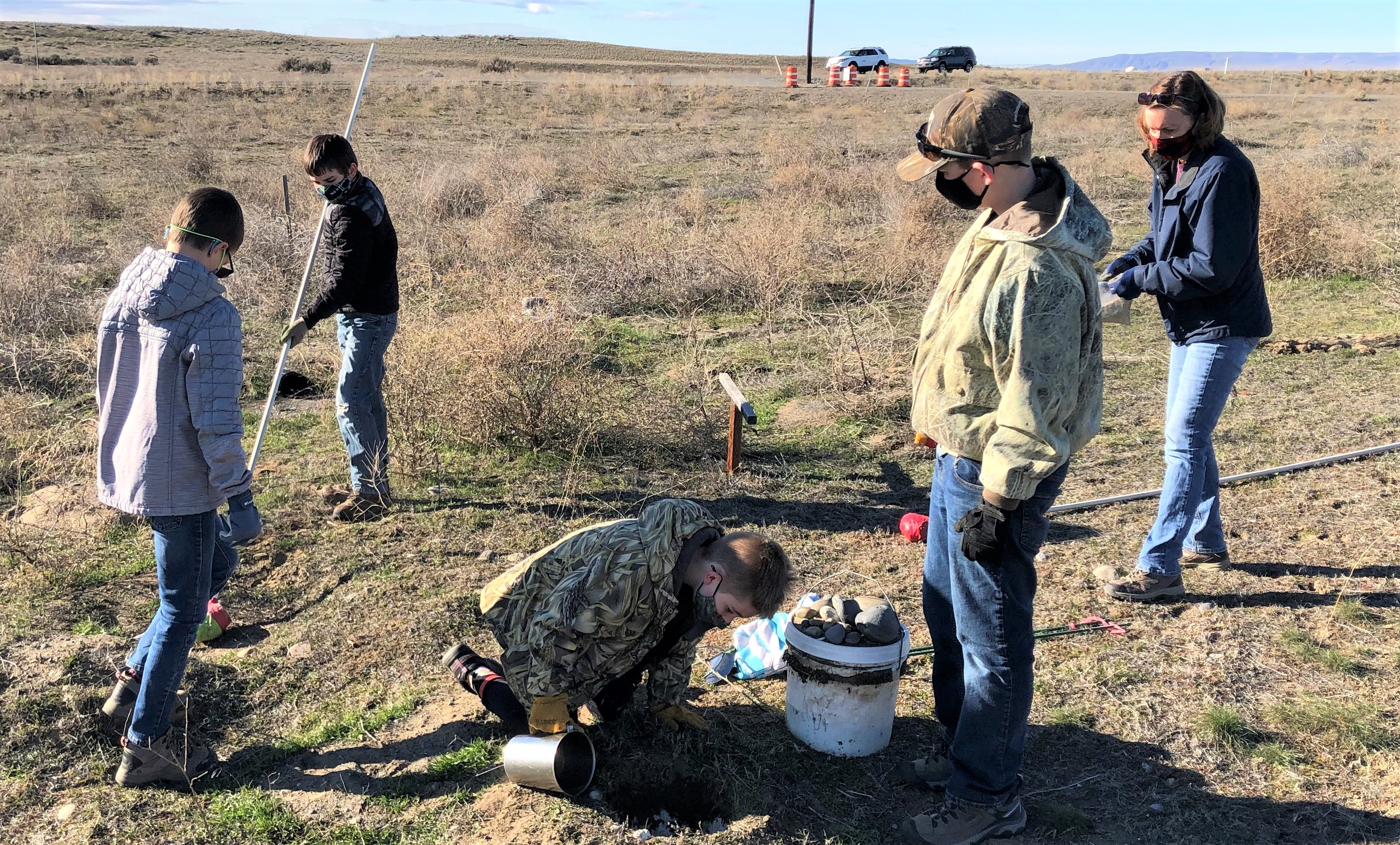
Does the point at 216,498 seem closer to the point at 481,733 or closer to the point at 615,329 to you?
the point at 481,733

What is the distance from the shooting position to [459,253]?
966cm

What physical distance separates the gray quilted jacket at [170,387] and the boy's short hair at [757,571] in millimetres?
1348

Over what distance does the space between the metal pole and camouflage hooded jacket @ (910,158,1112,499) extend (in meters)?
2.72

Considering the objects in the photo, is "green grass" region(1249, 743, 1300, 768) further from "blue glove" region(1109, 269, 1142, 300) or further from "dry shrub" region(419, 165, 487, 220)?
"dry shrub" region(419, 165, 487, 220)

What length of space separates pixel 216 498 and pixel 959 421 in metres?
2.02

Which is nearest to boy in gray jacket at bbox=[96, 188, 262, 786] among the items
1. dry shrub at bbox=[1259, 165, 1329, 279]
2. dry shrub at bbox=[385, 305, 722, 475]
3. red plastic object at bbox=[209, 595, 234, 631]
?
red plastic object at bbox=[209, 595, 234, 631]

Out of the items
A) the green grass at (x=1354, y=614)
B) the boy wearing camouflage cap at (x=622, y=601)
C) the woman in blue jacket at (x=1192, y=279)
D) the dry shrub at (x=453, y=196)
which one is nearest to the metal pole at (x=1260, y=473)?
the woman in blue jacket at (x=1192, y=279)

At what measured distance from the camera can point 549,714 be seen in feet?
9.47

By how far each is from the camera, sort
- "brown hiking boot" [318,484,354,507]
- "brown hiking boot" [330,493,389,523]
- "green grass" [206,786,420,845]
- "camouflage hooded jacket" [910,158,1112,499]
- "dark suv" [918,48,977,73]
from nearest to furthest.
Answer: "camouflage hooded jacket" [910,158,1112,499], "green grass" [206,786,420,845], "brown hiking boot" [330,493,389,523], "brown hiking boot" [318,484,354,507], "dark suv" [918,48,977,73]

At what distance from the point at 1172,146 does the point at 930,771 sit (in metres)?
2.26

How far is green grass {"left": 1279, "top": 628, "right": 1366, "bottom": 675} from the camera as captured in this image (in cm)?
358

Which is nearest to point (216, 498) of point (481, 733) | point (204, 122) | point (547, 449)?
point (481, 733)

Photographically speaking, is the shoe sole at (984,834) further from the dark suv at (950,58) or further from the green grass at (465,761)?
the dark suv at (950,58)

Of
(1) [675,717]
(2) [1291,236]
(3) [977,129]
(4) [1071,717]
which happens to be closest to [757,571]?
(1) [675,717]
